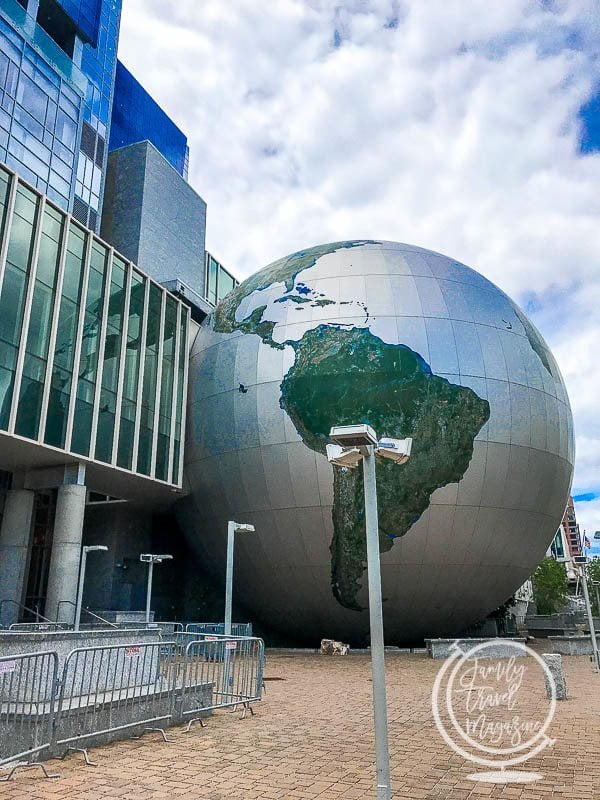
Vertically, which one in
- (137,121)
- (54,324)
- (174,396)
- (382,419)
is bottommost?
(382,419)

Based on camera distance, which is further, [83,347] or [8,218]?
[83,347]

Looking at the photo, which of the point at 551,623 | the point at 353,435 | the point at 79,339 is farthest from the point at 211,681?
the point at 551,623

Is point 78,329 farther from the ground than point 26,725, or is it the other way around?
point 78,329

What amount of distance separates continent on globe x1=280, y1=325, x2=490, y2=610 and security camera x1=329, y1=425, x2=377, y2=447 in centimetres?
1501

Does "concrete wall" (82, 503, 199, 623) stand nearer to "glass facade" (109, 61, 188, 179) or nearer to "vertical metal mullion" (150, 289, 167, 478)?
"vertical metal mullion" (150, 289, 167, 478)

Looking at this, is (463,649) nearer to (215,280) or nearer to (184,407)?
(184,407)

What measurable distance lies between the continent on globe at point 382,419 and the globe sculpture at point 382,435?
49 mm

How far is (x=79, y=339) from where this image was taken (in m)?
22.4

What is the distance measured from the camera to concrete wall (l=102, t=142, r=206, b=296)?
38656 millimetres

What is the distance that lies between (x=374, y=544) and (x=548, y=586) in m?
60.8

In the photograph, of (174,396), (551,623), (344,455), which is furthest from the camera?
(551,623)

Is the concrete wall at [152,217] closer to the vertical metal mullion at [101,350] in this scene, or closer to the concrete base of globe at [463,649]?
the vertical metal mullion at [101,350]

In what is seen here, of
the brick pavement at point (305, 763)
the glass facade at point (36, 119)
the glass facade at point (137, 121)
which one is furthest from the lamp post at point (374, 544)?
the glass facade at point (137, 121)

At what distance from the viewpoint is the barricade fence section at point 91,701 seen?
7.63m
